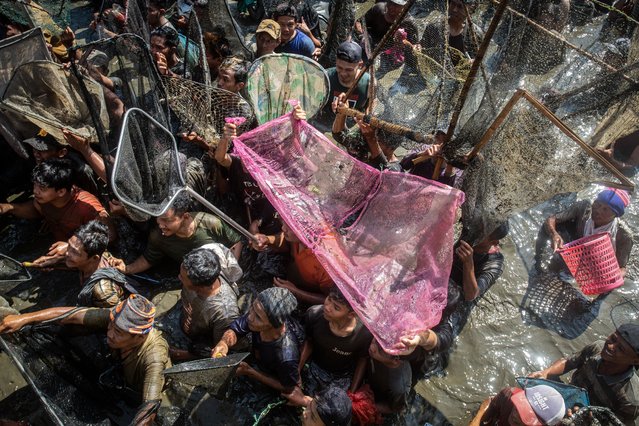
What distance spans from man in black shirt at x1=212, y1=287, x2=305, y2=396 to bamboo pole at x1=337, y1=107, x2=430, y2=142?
188 cm

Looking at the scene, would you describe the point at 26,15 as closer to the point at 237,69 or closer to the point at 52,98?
the point at 52,98

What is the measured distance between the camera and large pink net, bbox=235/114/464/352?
3635 mm

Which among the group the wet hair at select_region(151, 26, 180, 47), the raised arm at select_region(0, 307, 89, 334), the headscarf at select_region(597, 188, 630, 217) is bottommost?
the raised arm at select_region(0, 307, 89, 334)

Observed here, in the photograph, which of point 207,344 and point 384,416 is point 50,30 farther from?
point 384,416

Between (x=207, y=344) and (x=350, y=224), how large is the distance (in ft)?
6.19

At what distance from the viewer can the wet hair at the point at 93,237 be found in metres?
3.96

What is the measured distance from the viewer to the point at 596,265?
5.14m

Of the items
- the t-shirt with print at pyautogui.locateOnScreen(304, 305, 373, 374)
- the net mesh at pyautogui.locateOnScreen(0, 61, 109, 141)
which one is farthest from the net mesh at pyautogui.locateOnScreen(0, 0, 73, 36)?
the t-shirt with print at pyautogui.locateOnScreen(304, 305, 373, 374)

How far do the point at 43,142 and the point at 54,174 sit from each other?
676 mm

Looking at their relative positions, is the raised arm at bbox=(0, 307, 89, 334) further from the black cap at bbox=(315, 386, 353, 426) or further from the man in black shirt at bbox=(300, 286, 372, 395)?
the black cap at bbox=(315, 386, 353, 426)

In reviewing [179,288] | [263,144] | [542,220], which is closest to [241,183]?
[263,144]

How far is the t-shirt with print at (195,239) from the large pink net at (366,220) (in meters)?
0.74

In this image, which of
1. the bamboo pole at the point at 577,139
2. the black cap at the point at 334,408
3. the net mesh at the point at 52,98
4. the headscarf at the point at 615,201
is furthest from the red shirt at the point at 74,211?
the headscarf at the point at 615,201

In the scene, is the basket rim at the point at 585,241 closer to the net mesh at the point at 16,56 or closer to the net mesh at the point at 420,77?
the net mesh at the point at 420,77
